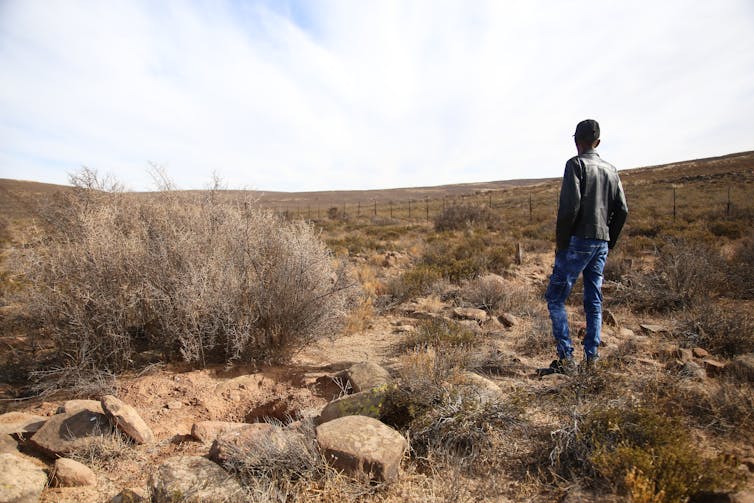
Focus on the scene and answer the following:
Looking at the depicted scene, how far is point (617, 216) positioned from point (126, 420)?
4.25m

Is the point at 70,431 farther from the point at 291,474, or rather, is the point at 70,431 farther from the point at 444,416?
the point at 444,416

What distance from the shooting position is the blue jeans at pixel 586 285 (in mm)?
3170

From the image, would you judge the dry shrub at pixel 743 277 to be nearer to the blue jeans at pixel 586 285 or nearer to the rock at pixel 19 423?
the blue jeans at pixel 586 285

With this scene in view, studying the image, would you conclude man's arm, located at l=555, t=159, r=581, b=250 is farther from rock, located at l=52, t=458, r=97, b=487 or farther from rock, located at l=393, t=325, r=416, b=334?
rock, located at l=52, t=458, r=97, b=487

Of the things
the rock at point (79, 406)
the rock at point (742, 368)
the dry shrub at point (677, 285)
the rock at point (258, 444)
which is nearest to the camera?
the rock at point (258, 444)

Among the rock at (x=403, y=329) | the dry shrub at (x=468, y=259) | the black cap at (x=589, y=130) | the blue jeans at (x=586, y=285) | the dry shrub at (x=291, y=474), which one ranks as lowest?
the rock at (x=403, y=329)

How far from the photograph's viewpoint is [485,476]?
6.84 ft

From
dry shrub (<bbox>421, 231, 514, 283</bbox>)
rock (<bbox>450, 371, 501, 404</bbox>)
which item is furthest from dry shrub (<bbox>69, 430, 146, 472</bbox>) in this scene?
dry shrub (<bbox>421, 231, 514, 283</bbox>)

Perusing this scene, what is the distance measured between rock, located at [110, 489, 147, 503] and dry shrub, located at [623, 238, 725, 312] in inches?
235

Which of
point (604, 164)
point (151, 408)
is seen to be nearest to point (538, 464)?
point (604, 164)

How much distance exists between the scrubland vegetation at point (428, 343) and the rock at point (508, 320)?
0.08 metres

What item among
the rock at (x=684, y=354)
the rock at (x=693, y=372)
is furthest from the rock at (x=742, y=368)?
the rock at (x=684, y=354)

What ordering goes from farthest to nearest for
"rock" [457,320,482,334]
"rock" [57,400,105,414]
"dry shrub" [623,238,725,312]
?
"dry shrub" [623,238,725,312] < "rock" [457,320,482,334] < "rock" [57,400,105,414]

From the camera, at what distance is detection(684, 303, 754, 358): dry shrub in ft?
11.9
